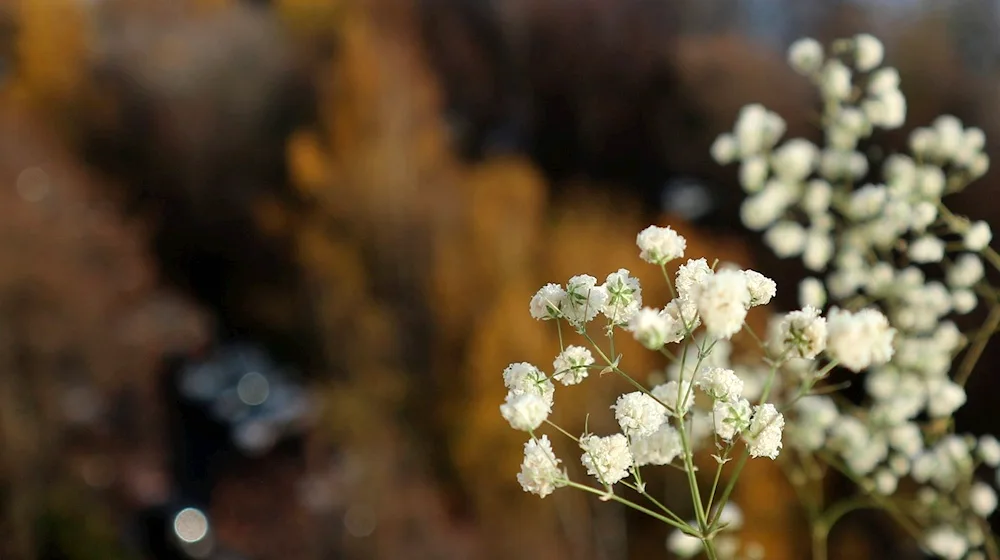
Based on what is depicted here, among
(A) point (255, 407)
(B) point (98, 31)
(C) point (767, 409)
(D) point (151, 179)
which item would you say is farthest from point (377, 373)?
(C) point (767, 409)

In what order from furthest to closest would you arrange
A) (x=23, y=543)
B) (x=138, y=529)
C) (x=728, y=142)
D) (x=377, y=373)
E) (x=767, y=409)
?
1. (x=377, y=373)
2. (x=138, y=529)
3. (x=23, y=543)
4. (x=728, y=142)
5. (x=767, y=409)

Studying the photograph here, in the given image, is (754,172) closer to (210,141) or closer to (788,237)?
(788,237)

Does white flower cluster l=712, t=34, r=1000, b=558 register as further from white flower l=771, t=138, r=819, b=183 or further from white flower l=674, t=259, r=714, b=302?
white flower l=674, t=259, r=714, b=302

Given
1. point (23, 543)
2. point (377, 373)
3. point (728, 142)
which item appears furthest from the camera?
point (377, 373)

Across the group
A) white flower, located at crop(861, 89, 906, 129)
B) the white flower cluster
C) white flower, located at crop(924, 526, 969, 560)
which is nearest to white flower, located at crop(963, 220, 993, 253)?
the white flower cluster

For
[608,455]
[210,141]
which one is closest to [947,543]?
[608,455]

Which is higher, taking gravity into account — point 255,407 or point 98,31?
point 98,31

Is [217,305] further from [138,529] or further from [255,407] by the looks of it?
[138,529]
